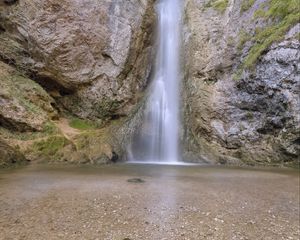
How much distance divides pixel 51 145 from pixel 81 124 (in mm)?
3129

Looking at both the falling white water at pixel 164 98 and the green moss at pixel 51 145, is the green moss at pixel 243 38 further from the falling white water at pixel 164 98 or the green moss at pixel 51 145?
the green moss at pixel 51 145

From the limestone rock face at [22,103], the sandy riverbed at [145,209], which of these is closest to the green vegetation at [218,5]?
the limestone rock face at [22,103]

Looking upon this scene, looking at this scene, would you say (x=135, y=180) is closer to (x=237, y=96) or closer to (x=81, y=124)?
(x=237, y=96)

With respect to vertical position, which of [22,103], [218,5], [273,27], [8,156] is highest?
[218,5]

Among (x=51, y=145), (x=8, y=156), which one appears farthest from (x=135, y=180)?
(x=51, y=145)

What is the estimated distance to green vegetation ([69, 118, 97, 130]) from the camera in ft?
52.4

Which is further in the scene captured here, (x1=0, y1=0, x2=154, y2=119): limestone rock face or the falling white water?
(x1=0, y1=0, x2=154, y2=119): limestone rock face

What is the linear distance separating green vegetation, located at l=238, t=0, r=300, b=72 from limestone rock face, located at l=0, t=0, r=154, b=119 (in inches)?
235

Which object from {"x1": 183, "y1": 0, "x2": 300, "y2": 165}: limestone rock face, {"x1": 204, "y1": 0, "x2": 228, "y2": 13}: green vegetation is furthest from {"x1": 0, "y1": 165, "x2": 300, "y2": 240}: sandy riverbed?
{"x1": 204, "y1": 0, "x2": 228, "y2": 13}: green vegetation

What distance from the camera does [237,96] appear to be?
1491cm

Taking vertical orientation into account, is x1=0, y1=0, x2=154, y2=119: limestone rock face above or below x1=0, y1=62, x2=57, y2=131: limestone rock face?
above

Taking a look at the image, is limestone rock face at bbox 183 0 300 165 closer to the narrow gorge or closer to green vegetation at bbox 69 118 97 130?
the narrow gorge

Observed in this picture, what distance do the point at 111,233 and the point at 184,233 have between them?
41.3 inches

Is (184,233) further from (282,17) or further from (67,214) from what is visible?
(282,17)
